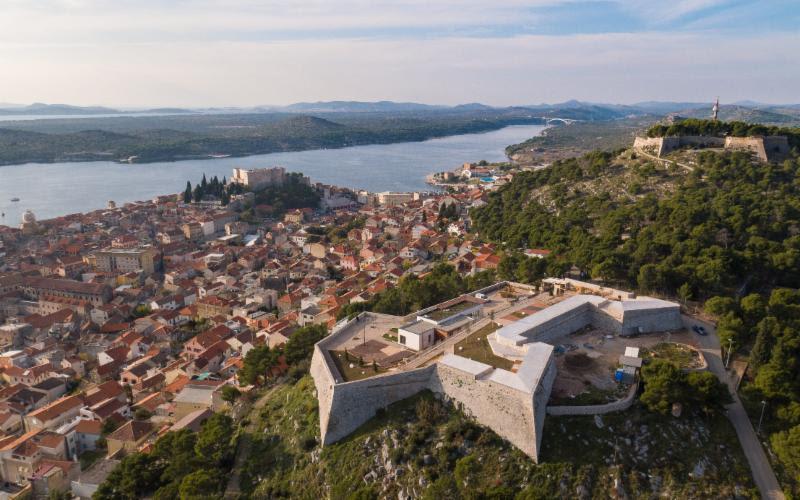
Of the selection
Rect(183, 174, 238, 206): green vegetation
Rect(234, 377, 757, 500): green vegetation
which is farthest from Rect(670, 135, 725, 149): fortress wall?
Rect(183, 174, 238, 206): green vegetation

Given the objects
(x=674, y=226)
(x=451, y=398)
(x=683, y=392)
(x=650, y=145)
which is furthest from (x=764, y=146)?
(x=451, y=398)

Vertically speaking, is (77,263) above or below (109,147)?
below

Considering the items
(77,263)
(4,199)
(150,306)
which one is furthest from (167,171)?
(150,306)

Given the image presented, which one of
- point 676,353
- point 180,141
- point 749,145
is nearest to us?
point 676,353

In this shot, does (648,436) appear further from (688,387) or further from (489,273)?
(489,273)

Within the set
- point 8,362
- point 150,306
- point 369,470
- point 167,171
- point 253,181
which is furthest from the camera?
point 167,171

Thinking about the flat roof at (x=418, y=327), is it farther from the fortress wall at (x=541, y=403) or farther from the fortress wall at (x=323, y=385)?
the fortress wall at (x=541, y=403)

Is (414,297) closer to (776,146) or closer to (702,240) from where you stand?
(702,240)
